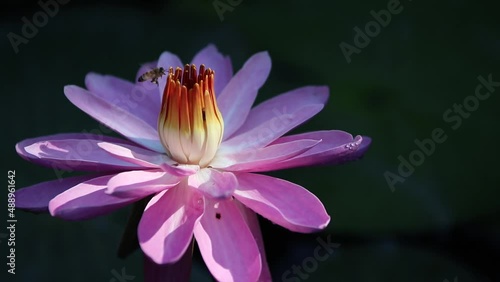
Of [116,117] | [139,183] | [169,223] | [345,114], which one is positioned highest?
[116,117]

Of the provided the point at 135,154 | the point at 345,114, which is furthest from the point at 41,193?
the point at 345,114

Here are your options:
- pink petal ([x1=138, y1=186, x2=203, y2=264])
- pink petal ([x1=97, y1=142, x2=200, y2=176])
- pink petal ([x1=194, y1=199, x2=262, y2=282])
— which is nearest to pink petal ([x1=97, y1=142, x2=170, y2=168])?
pink petal ([x1=97, y1=142, x2=200, y2=176])

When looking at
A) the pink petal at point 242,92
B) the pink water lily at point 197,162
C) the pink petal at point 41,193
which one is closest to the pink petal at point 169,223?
the pink water lily at point 197,162

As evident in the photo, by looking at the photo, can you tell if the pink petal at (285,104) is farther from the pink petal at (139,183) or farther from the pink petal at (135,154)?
the pink petal at (139,183)

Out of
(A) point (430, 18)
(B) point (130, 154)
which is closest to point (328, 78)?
(A) point (430, 18)

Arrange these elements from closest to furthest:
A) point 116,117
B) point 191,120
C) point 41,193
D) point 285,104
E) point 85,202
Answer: point 85,202 → point 41,193 → point 191,120 → point 116,117 → point 285,104

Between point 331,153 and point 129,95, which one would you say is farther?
point 129,95

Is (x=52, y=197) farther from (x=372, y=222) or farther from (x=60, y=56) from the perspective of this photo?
(x=60, y=56)

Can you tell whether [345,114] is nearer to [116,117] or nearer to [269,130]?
[269,130]
